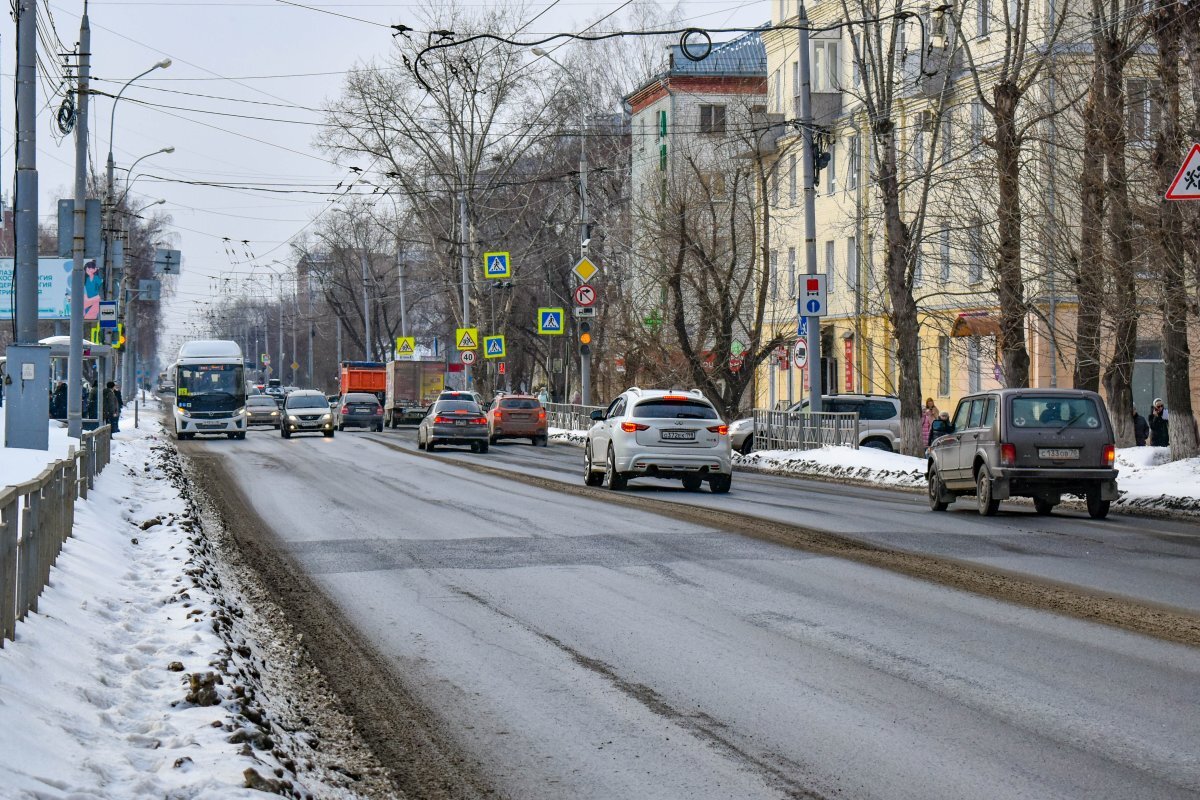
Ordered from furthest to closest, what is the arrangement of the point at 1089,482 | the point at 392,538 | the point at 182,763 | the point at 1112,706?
the point at 1089,482
the point at 392,538
the point at 1112,706
the point at 182,763

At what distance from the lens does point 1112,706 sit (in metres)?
7.85

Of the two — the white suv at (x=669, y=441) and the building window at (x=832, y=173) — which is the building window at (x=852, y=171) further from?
the white suv at (x=669, y=441)

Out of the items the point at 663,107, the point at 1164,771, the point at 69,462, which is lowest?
the point at 1164,771

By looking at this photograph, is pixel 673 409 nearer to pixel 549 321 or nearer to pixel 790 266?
pixel 549 321

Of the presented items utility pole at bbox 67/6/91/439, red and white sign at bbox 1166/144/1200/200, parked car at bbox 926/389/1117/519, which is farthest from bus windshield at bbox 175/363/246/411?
red and white sign at bbox 1166/144/1200/200

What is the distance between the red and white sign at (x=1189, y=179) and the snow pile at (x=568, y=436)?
118 ft

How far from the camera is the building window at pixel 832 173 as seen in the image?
188 feet

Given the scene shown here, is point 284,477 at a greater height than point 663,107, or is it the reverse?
point 663,107

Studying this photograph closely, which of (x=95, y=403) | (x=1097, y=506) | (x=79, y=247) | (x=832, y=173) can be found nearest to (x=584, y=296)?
(x=832, y=173)

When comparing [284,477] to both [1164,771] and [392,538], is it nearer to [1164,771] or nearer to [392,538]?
[392,538]

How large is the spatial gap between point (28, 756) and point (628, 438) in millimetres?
20355

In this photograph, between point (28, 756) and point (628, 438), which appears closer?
point (28, 756)

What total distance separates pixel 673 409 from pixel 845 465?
8174mm

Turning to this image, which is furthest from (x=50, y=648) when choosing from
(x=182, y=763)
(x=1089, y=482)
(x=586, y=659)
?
(x=1089, y=482)
